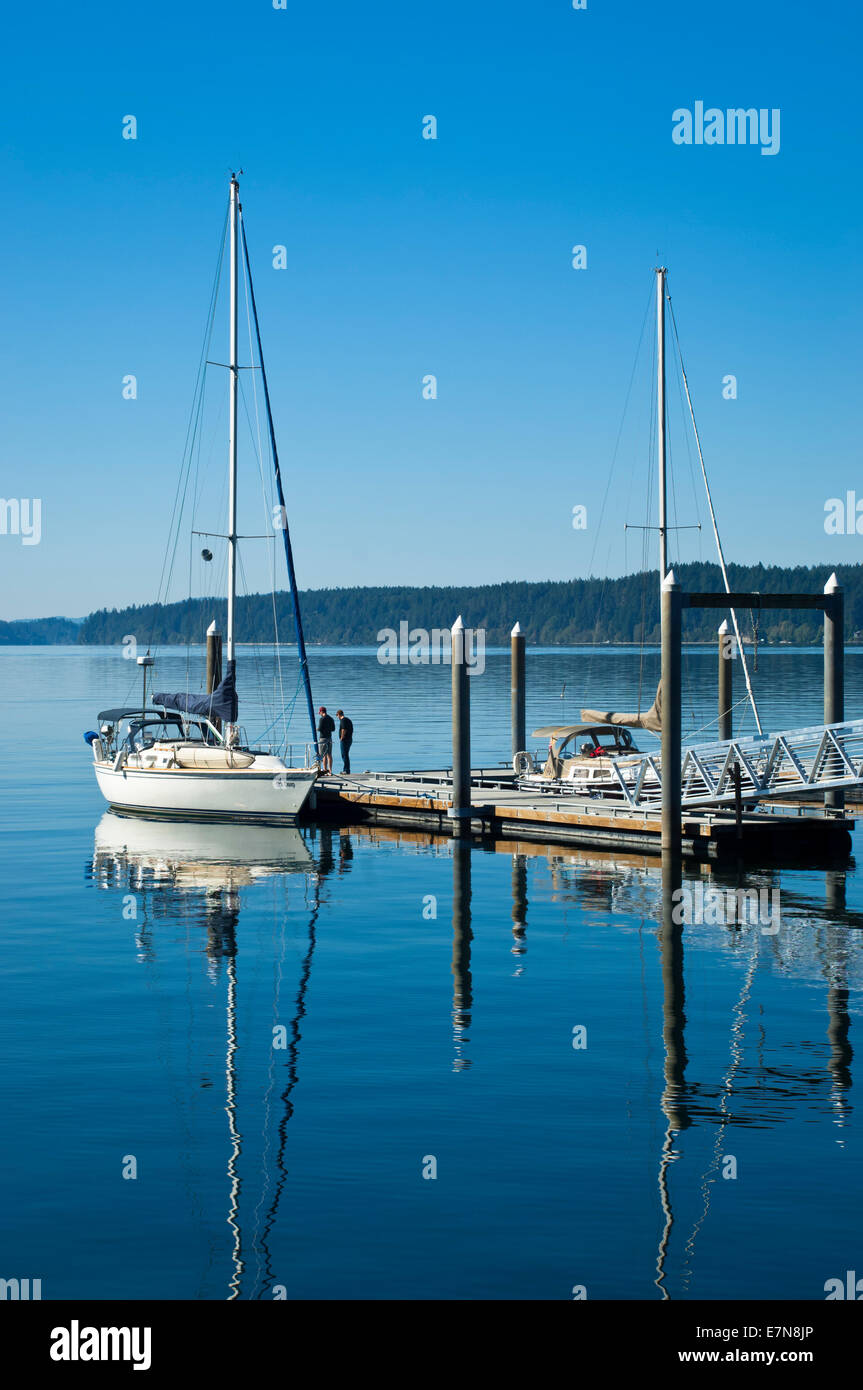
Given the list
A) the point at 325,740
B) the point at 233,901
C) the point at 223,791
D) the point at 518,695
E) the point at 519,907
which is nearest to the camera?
the point at 519,907

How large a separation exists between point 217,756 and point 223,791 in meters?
1.05

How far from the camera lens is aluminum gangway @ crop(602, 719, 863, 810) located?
28594mm

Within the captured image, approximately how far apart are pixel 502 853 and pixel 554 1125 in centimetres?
1881

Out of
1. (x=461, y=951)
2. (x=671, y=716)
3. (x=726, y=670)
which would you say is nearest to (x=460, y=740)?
(x=671, y=716)

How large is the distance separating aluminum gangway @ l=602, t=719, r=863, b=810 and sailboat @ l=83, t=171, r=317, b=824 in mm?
8701

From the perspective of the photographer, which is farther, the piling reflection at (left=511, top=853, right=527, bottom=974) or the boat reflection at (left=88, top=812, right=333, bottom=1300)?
the piling reflection at (left=511, top=853, right=527, bottom=974)

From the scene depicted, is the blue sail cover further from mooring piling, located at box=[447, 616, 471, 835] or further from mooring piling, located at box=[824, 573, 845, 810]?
mooring piling, located at box=[824, 573, 845, 810]

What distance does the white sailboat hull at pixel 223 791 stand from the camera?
119 feet

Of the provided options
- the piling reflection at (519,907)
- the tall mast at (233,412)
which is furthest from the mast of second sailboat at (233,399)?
the piling reflection at (519,907)

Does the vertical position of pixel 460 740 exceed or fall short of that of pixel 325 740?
it exceeds it

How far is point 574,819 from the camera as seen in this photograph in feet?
105

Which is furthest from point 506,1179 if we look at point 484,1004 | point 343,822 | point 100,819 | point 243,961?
point 100,819

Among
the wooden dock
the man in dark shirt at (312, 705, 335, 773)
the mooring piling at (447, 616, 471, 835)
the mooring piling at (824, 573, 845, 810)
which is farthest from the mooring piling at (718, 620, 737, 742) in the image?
the man in dark shirt at (312, 705, 335, 773)

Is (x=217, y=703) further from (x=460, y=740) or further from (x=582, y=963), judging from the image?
(x=582, y=963)
